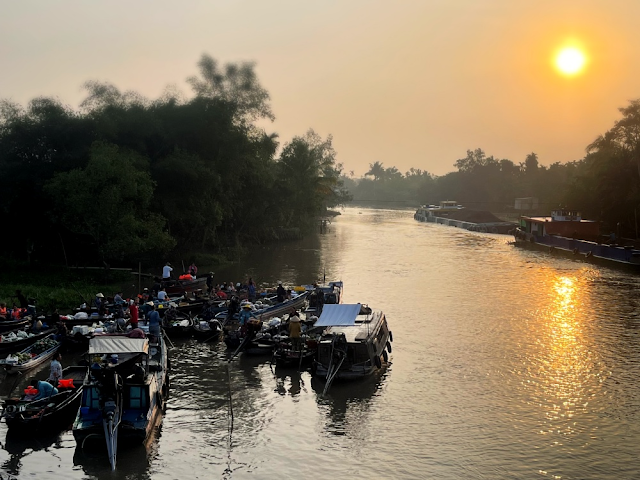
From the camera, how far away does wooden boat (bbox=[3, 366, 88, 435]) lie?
18188 mm

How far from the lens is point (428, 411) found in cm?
2148

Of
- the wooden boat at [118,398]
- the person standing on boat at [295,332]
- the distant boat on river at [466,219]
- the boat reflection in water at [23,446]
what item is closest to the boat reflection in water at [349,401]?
the person standing on boat at [295,332]

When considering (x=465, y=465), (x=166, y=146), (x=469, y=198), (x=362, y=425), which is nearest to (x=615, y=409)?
(x=465, y=465)

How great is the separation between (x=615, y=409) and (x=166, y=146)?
132ft

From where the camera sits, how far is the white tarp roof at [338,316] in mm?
25281

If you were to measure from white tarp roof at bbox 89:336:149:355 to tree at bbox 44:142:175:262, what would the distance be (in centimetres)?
1972

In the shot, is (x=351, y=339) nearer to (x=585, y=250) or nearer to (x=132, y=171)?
(x=132, y=171)

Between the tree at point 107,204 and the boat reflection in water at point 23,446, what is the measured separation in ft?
72.2

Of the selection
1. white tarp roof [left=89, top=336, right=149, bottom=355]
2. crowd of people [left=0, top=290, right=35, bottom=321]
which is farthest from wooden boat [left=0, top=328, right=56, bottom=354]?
white tarp roof [left=89, top=336, right=149, bottom=355]

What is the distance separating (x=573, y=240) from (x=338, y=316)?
47952 millimetres

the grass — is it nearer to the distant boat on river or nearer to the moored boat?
the moored boat

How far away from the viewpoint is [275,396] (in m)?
22.5

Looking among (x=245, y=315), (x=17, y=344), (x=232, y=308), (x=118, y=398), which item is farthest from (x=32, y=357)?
(x=232, y=308)

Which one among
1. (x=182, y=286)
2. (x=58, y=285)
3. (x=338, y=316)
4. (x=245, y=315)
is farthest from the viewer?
(x=58, y=285)
